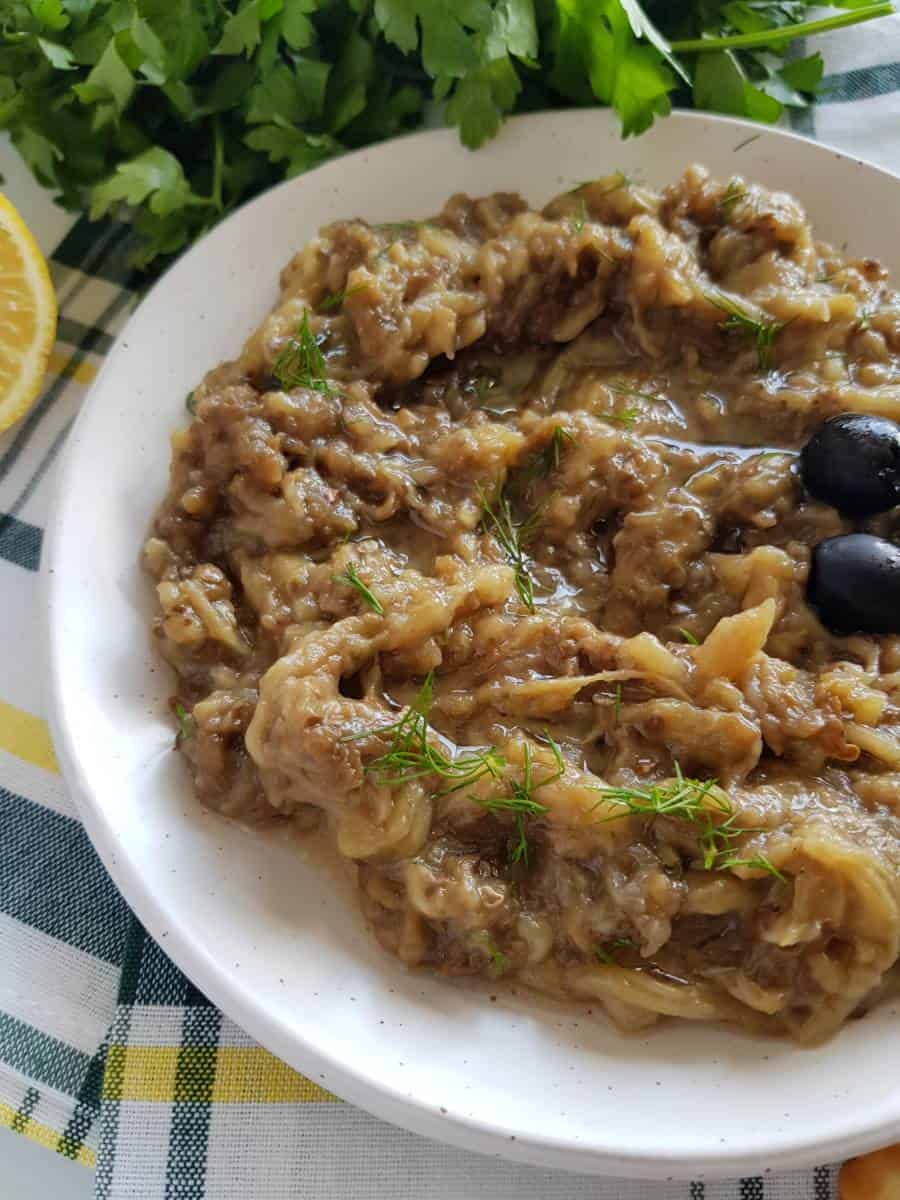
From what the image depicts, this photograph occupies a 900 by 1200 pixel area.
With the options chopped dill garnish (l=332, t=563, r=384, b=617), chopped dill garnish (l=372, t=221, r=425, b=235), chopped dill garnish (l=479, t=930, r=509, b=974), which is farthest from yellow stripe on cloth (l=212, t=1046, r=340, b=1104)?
chopped dill garnish (l=372, t=221, r=425, b=235)

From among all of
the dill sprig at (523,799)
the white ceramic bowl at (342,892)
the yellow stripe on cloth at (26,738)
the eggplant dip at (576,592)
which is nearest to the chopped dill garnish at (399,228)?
the eggplant dip at (576,592)

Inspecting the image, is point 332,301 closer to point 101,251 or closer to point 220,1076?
point 101,251

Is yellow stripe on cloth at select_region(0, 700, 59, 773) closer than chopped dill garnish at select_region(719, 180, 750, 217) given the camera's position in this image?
No

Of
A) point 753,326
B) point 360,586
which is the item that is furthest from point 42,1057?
point 753,326

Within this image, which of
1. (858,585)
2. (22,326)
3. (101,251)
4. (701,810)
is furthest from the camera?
(101,251)

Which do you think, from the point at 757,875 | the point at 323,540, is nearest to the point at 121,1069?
the point at 323,540

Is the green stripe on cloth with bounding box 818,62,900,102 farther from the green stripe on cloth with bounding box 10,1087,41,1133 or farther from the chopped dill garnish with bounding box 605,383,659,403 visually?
the green stripe on cloth with bounding box 10,1087,41,1133
